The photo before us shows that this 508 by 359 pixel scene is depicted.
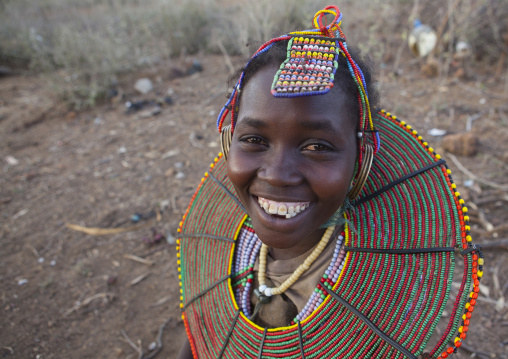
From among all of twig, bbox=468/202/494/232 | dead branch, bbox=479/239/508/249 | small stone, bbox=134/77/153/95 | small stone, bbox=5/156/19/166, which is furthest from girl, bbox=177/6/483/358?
small stone, bbox=134/77/153/95

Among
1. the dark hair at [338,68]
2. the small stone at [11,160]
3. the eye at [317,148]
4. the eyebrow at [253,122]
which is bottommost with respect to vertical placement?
the small stone at [11,160]

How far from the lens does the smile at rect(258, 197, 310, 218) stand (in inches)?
52.6

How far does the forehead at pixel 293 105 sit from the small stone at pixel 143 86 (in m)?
4.96

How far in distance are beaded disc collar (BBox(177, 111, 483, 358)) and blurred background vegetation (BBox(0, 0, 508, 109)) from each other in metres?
3.11

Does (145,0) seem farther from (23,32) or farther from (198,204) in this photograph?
(198,204)

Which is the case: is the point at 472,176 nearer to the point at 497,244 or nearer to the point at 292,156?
the point at 497,244

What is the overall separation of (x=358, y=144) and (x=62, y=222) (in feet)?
10.7

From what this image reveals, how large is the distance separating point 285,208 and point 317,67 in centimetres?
47

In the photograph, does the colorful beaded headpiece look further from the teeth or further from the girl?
the teeth

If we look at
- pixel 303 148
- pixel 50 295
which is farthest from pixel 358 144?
pixel 50 295

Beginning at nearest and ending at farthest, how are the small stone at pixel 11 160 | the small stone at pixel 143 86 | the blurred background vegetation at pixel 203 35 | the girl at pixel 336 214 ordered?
the girl at pixel 336 214
the small stone at pixel 11 160
the blurred background vegetation at pixel 203 35
the small stone at pixel 143 86

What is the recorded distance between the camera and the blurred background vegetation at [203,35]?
5.37 metres

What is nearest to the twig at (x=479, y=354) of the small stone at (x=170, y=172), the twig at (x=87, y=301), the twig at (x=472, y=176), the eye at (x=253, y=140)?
the twig at (x=472, y=176)

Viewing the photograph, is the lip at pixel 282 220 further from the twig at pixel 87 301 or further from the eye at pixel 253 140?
the twig at pixel 87 301
